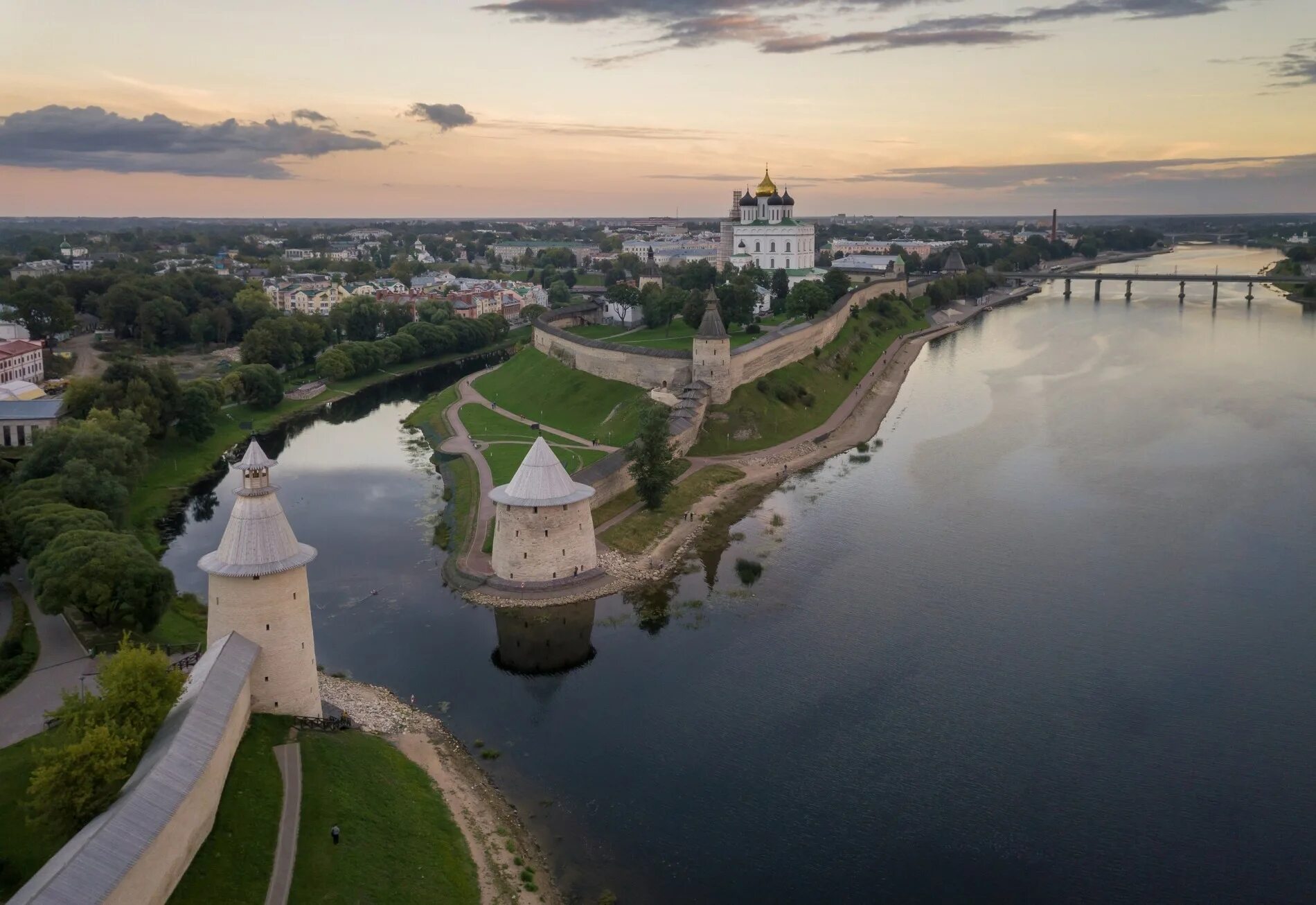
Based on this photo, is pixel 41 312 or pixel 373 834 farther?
pixel 41 312

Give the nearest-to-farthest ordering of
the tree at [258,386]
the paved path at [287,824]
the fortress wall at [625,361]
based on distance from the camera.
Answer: the paved path at [287,824] → the fortress wall at [625,361] → the tree at [258,386]

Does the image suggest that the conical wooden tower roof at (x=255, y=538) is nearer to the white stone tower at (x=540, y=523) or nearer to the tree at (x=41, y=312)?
the white stone tower at (x=540, y=523)

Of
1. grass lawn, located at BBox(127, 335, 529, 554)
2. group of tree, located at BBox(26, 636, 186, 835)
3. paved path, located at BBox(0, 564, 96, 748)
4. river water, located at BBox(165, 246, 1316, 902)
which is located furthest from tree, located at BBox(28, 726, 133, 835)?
grass lawn, located at BBox(127, 335, 529, 554)

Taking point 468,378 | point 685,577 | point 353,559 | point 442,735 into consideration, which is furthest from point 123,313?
point 442,735

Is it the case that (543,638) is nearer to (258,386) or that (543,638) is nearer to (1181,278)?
(258,386)

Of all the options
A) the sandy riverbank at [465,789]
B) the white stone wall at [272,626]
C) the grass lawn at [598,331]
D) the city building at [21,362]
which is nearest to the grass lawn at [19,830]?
the white stone wall at [272,626]

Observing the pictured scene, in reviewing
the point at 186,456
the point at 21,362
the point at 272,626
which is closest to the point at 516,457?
the point at 186,456
